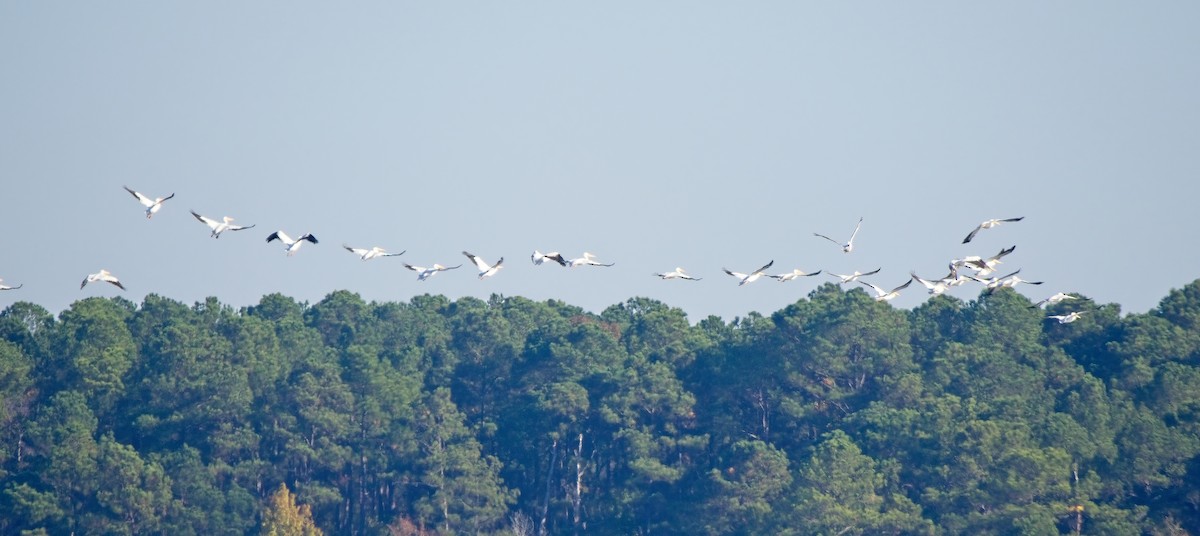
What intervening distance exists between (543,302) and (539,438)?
13.4m

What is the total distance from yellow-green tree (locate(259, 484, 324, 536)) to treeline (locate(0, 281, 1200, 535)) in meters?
0.34

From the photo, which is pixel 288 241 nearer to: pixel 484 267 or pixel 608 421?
pixel 484 267

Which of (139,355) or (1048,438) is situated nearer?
(1048,438)

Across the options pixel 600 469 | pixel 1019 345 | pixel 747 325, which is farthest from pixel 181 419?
pixel 1019 345

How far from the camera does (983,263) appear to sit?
60.7 m

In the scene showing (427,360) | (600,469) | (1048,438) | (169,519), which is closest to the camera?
(1048,438)

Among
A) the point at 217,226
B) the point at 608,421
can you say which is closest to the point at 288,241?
the point at 217,226

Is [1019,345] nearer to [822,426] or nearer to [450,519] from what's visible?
[822,426]

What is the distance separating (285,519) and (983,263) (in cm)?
3534

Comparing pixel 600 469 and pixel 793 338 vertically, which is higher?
pixel 793 338

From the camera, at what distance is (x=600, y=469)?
9088cm

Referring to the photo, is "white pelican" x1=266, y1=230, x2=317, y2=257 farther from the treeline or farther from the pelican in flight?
the treeline

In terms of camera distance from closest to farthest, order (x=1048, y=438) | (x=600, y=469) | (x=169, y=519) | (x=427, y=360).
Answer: (x=1048, y=438), (x=169, y=519), (x=600, y=469), (x=427, y=360)

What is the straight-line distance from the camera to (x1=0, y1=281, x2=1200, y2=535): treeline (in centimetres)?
7888
